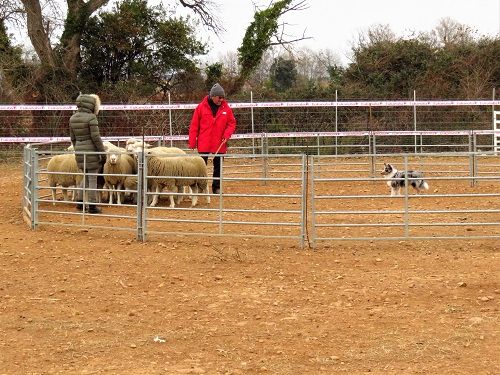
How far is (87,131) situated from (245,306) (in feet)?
16.3

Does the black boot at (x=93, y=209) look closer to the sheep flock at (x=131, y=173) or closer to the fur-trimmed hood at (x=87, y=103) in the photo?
the sheep flock at (x=131, y=173)

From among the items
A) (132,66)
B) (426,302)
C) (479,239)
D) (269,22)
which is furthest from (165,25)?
(426,302)

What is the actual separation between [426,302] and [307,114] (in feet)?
54.8

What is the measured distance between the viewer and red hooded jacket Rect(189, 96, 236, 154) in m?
12.8

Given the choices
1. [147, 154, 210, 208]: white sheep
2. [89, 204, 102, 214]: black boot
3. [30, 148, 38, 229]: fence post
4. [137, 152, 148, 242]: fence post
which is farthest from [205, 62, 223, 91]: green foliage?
[137, 152, 148, 242]: fence post

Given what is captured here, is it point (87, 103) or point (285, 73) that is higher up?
point (285, 73)

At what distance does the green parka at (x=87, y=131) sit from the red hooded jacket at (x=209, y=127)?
2273 mm

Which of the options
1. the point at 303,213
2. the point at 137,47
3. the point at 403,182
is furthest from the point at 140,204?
the point at 137,47

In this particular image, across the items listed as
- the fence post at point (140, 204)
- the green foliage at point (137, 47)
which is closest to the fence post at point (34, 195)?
the fence post at point (140, 204)

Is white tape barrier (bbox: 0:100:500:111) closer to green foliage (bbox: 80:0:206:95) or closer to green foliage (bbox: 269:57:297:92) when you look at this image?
green foliage (bbox: 80:0:206:95)

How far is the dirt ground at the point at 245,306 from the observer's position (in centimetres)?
534

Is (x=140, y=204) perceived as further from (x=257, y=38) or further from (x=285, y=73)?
(x=285, y=73)

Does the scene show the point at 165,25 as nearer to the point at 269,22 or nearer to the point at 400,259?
the point at 269,22

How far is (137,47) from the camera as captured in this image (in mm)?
26672
